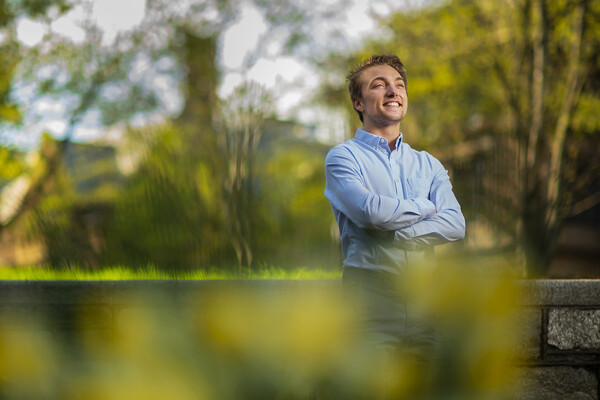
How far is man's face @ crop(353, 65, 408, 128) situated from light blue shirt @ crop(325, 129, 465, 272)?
3.4 inches

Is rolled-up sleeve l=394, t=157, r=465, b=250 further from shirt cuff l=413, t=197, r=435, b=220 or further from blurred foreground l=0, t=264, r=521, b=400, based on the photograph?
blurred foreground l=0, t=264, r=521, b=400

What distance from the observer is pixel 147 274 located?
304cm

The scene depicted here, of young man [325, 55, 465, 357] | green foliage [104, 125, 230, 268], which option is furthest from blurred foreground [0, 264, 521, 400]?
green foliage [104, 125, 230, 268]

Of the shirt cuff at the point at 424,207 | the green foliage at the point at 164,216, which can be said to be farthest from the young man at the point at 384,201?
the green foliage at the point at 164,216

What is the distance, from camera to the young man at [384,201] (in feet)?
7.11

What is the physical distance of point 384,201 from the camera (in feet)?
7.14

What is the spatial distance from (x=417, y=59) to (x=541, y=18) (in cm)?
360

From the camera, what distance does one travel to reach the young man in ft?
7.11

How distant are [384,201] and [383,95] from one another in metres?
0.42

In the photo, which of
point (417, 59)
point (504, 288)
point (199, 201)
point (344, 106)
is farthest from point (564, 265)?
point (504, 288)

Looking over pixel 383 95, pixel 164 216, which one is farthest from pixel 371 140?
pixel 164 216

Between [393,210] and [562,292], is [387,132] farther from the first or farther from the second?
[562,292]

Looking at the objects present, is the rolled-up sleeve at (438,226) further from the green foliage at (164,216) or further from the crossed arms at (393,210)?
the green foliage at (164,216)

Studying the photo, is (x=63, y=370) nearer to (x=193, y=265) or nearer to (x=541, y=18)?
(x=193, y=265)
